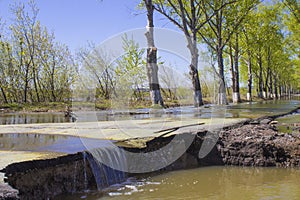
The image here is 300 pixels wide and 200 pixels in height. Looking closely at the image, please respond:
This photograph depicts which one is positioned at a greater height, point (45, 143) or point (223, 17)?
Answer: point (223, 17)

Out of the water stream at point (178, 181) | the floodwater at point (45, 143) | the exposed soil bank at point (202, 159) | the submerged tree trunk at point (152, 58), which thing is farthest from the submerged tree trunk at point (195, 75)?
the floodwater at point (45, 143)

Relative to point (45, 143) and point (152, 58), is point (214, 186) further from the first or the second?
point (152, 58)

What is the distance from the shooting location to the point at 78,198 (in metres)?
4.43

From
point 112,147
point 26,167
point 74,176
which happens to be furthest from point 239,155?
point 26,167

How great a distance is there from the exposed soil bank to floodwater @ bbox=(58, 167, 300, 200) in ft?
0.88

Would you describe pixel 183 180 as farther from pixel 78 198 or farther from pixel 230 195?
pixel 78 198

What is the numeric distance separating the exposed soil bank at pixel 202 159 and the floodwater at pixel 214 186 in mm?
269

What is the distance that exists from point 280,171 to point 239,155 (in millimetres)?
871

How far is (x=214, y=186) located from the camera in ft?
16.4

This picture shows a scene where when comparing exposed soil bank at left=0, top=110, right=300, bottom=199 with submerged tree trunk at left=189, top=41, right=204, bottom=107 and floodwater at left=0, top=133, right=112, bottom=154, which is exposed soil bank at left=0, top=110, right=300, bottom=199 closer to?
floodwater at left=0, top=133, right=112, bottom=154

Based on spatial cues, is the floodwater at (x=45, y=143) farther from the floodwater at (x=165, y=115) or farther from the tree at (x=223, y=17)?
the tree at (x=223, y=17)

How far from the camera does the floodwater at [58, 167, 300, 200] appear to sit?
174 inches

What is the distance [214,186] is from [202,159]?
157 cm

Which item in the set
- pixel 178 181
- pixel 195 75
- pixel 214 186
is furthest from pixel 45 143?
pixel 195 75
